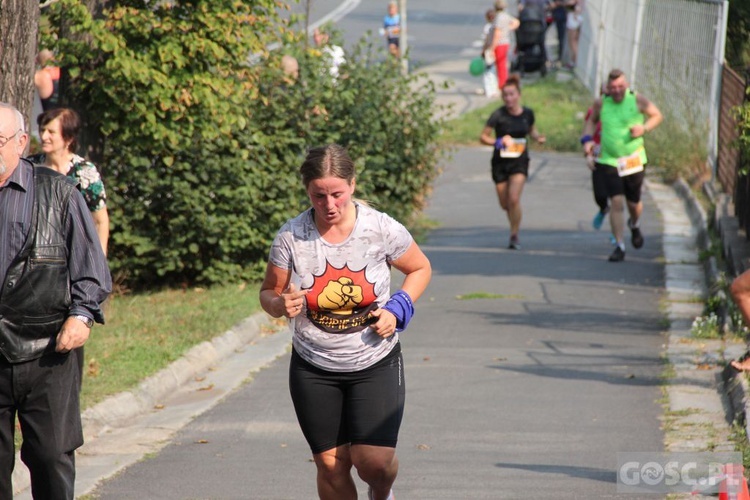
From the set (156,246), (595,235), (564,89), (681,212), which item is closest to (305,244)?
(156,246)

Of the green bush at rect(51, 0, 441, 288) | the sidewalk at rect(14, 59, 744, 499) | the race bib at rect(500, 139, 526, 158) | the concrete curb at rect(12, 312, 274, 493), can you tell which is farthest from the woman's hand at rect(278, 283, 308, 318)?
the race bib at rect(500, 139, 526, 158)

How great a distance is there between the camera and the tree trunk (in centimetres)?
689

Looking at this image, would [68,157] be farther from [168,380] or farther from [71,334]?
[71,334]

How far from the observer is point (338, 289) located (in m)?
5.00

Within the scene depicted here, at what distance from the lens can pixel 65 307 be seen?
16.0 ft

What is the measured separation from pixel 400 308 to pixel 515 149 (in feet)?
30.8

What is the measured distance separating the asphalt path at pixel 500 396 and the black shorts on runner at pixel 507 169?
807 mm

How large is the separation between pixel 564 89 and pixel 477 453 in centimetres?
2220

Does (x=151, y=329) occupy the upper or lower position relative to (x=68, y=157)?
lower

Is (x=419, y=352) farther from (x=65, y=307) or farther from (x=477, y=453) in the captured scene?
(x=65, y=307)

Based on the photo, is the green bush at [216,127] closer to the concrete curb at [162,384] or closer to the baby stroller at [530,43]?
the concrete curb at [162,384]

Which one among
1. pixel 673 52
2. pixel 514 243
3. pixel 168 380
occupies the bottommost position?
pixel 514 243

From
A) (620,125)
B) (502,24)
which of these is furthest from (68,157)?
(502,24)

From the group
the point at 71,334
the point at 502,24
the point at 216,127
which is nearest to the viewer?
the point at 71,334
